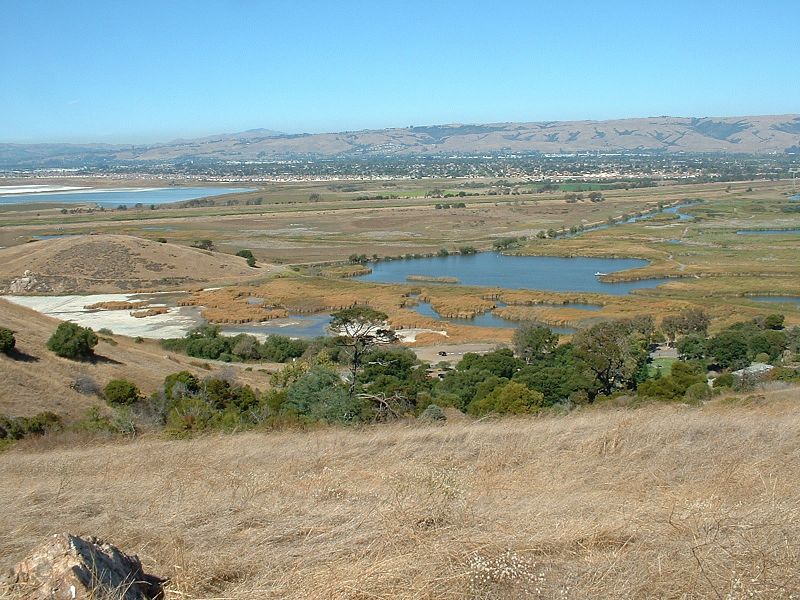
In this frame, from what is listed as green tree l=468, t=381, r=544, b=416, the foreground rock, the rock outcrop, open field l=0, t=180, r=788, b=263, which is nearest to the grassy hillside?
green tree l=468, t=381, r=544, b=416

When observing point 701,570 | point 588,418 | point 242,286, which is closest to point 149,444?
point 588,418

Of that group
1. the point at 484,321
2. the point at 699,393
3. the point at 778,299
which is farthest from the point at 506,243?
the point at 699,393

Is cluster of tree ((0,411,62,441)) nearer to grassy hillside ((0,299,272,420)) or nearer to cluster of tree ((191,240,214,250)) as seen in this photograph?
grassy hillside ((0,299,272,420))

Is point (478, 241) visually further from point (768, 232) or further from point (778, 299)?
point (778, 299)

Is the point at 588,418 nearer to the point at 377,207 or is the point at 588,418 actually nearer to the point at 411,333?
the point at 411,333

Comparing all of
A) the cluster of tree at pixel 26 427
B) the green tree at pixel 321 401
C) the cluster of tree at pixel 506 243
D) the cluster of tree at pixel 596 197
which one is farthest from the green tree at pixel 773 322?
the cluster of tree at pixel 596 197

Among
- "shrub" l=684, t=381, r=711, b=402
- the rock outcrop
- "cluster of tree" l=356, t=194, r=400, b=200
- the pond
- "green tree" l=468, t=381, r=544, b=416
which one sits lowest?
the pond

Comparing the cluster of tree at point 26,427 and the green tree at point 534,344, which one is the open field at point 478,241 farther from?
the cluster of tree at point 26,427
